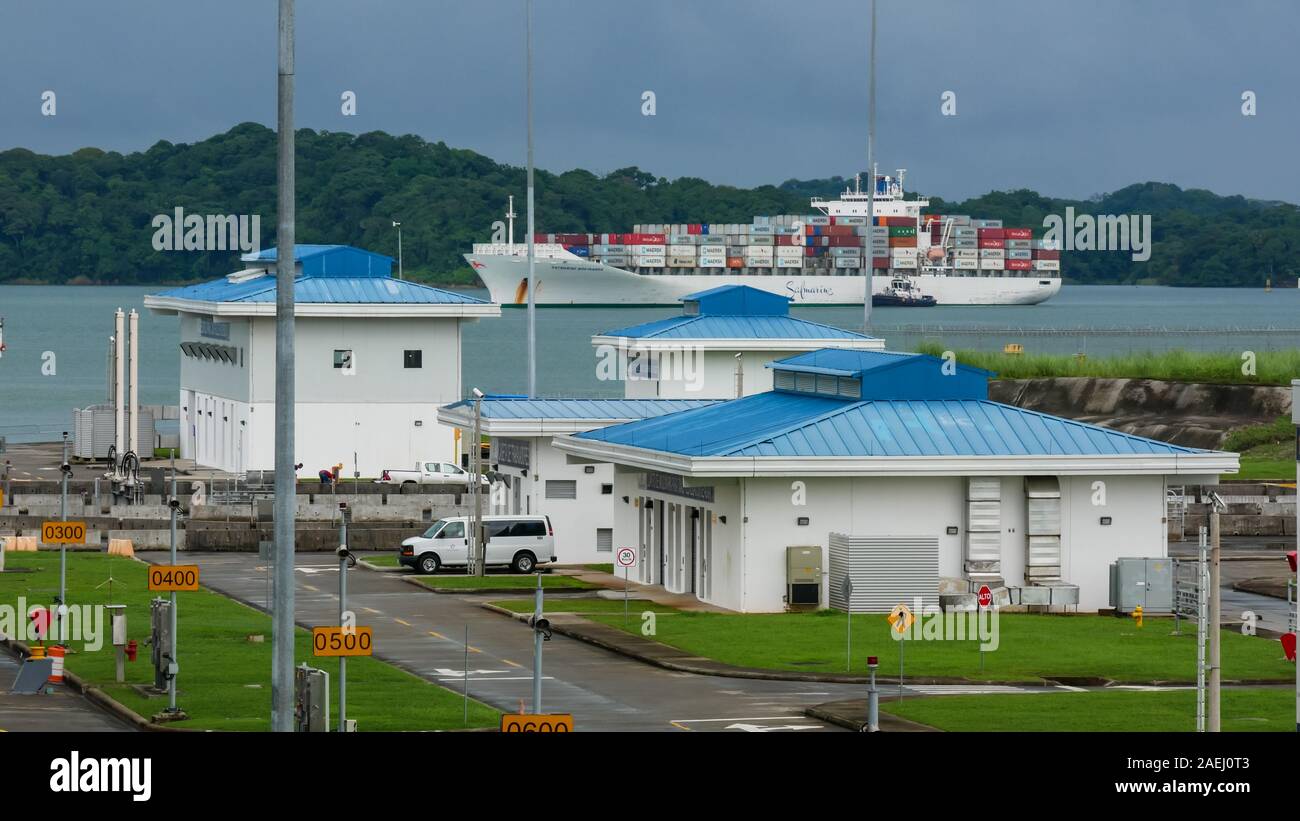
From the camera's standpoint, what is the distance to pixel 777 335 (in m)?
79.6

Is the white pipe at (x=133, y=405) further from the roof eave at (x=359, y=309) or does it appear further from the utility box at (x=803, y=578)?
the utility box at (x=803, y=578)

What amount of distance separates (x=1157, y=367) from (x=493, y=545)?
59.6 metres

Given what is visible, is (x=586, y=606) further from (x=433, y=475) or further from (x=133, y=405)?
(x=133, y=405)

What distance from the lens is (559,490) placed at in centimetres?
6122

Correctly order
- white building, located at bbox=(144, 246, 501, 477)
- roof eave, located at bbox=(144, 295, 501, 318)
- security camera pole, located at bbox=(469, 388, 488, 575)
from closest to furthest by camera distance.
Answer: security camera pole, located at bbox=(469, 388, 488, 575) → roof eave, located at bbox=(144, 295, 501, 318) → white building, located at bbox=(144, 246, 501, 477)

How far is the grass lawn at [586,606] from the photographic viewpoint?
48.2 metres

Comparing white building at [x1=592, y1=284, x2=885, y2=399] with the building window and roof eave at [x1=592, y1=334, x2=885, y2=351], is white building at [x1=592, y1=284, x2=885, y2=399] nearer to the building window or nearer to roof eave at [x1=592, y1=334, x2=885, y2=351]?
roof eave at [x1=592, y1=334, x2=885, y2=351]

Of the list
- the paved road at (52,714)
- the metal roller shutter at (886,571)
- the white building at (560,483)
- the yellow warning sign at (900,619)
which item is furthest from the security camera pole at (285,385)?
the white building at (560,483)

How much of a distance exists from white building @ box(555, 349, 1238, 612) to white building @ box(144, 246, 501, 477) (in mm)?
Answer: 34237

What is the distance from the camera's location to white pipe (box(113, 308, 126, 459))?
84500 mm

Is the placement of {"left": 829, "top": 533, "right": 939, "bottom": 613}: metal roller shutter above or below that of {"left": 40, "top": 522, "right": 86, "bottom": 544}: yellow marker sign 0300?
below

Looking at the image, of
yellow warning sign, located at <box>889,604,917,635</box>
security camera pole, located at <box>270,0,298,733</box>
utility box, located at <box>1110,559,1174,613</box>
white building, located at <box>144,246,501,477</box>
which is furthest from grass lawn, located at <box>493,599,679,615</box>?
white building, located at <box>144,246,501,477</box>
